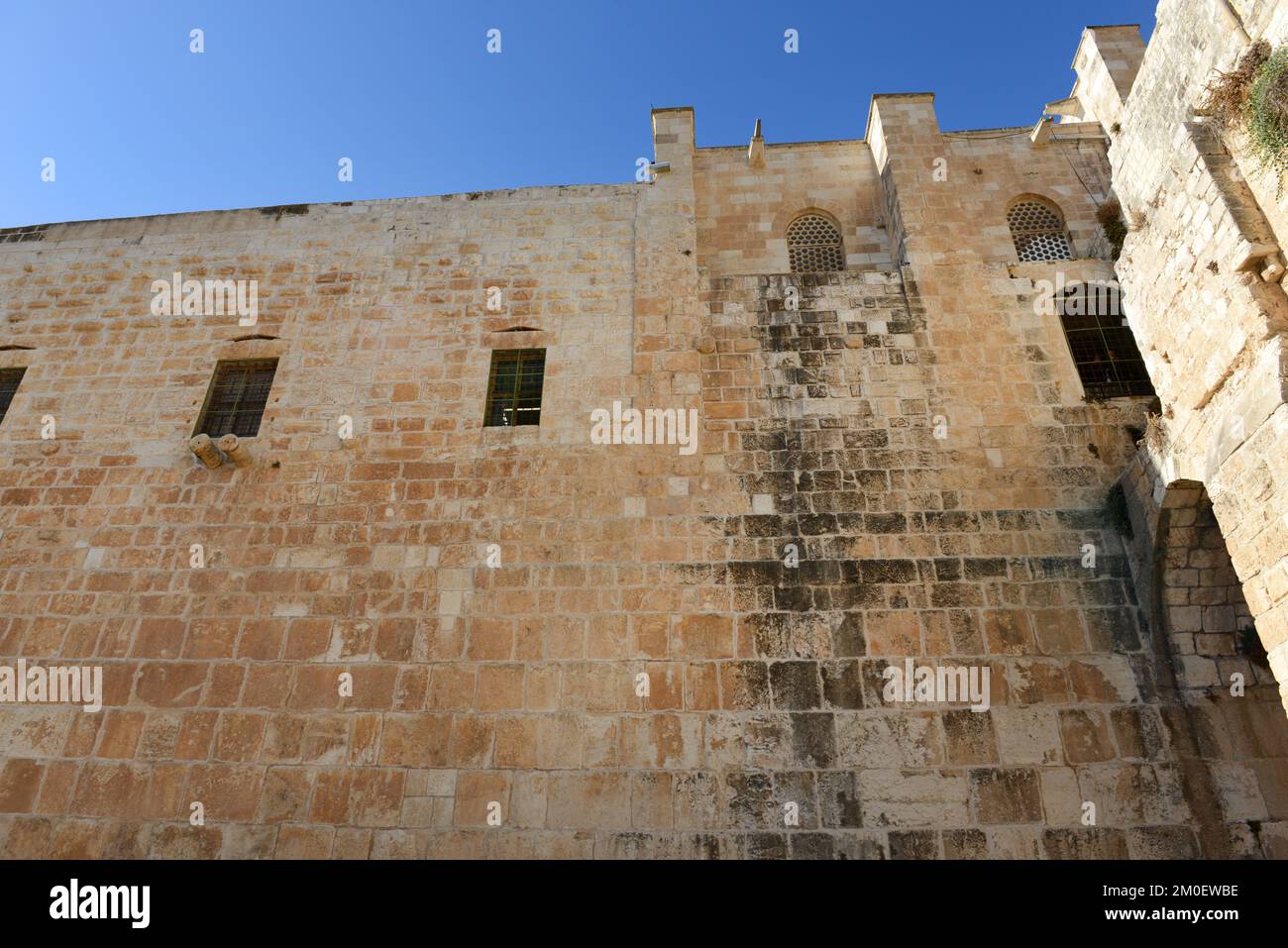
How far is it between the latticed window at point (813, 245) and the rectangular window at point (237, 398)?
5744mm

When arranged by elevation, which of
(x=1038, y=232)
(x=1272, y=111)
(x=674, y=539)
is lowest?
(x=674, y=539)

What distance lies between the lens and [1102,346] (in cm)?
709

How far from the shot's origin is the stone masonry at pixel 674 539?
5.28 metres

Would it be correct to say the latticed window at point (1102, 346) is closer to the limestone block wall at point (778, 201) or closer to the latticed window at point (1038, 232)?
the latticed window at point (1038, 232)

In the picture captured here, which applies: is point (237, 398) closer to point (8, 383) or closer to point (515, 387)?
point (8, 383)

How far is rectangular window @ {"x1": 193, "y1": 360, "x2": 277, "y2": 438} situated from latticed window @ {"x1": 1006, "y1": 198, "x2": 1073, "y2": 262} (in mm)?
8030

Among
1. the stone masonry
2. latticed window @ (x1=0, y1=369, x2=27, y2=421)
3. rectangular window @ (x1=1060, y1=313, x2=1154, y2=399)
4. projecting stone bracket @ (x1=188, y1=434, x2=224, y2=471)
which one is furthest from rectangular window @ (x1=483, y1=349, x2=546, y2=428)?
rectangular window @ (x1=1060, y1=313, x2=1154, y2=399)

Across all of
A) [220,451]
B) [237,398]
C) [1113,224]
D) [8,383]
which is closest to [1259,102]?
[1113,224]

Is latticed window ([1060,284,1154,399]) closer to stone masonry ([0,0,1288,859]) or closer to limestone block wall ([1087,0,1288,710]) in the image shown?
stone masonry ([0,0,1288,859])

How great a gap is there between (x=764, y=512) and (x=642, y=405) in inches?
60.6

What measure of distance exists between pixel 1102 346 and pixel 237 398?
8551 millimetres

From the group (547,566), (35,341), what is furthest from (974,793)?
(35,341)

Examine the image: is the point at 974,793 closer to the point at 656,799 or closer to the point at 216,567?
the point at 656,799

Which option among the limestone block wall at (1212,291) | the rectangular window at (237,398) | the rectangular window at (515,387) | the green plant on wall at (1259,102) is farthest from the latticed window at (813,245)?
the rectangular window at (237,398)
